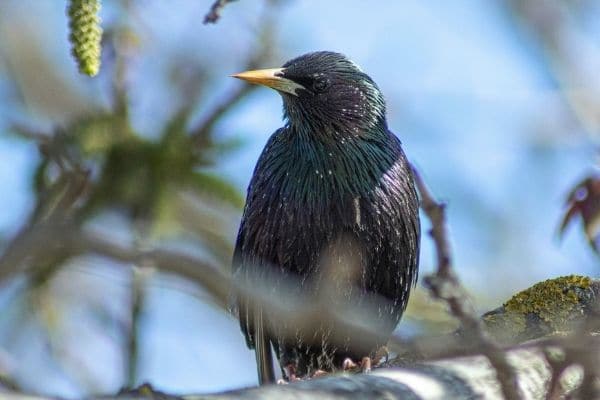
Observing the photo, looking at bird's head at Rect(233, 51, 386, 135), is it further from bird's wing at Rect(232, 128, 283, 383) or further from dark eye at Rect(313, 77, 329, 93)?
bird's wing at Rect(232, 128, 283, 383)

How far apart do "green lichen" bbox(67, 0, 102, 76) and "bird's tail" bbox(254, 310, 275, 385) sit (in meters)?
2.30

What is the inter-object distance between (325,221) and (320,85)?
0.96m

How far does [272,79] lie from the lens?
19.0 ft

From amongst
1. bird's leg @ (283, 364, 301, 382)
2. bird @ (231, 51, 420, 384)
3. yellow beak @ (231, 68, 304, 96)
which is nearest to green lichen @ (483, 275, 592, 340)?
bird @ (231, 51, 420, 384)

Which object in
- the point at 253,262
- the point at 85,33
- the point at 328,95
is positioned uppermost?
the point at 328,95

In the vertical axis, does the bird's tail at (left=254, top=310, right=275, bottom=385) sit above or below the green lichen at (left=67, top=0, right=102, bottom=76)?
below

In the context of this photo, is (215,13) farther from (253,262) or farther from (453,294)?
(253,262)

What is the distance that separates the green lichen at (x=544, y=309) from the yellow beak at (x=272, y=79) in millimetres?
1803

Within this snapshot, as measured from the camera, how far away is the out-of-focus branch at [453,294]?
87.8 inches

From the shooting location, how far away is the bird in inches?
213

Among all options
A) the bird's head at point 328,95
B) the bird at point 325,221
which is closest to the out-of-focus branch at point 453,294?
the bird at point 325,221

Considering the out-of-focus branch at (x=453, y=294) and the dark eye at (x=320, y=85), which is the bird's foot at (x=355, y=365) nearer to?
the dark eye at (x=320, y=85)

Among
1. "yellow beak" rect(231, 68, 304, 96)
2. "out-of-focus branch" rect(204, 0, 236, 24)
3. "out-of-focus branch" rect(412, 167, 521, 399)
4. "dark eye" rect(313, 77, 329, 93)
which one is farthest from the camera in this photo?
"dark eye" rect(313, 77, 329, 93)

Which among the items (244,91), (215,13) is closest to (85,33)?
(215,13)
